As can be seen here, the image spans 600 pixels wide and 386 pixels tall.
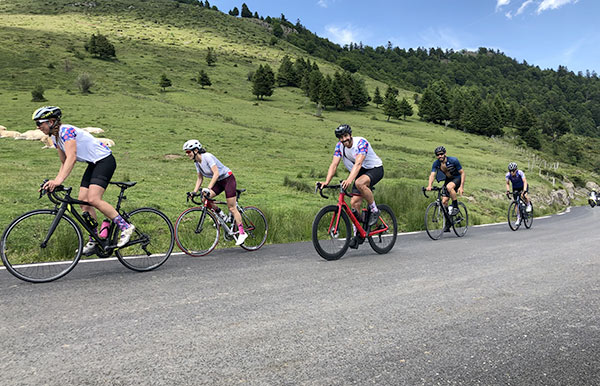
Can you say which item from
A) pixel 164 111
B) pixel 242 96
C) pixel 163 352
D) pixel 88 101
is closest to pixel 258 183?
pixel 163 352

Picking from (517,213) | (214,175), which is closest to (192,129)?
(517,213)

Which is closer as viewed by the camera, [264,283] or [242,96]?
[264,283]

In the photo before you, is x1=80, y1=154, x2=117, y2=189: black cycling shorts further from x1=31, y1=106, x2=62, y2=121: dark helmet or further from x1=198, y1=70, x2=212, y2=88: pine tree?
x1=198, y1=70, x2=212, y2=88: pine tree

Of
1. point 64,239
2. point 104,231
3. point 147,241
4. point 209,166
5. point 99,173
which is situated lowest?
point 64,239

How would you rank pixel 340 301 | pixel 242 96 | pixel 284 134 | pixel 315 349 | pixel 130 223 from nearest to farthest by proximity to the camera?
pixel 315 349 < pixel 340 301 < pixel 130 223 < pixel 284 134 < pixel 242 96

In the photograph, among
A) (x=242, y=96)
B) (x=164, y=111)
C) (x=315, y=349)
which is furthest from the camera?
(x=242, y=96)

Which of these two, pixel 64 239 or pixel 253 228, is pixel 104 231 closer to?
pixel 64 239

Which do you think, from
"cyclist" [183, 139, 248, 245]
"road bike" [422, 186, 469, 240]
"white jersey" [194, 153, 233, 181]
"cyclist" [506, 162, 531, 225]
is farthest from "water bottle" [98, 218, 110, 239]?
"cyclist" [506, 162, 531, 225]

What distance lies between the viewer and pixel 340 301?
4754 millimetres

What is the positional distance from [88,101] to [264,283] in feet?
197

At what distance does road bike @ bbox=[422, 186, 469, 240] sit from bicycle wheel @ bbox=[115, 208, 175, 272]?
6.86m

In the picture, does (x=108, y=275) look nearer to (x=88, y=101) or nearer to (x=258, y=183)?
(x=258, y=183)

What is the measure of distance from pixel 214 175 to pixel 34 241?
3.26 meters

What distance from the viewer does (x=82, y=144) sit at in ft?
20.5
